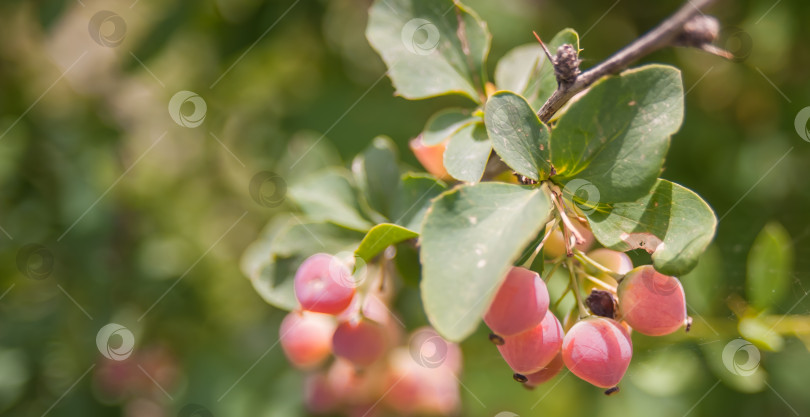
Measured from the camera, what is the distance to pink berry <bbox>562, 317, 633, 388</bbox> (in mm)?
619

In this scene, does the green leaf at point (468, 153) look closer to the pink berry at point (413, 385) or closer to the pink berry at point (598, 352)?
the pink berry at point (598, 352)

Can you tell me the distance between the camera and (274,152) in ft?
5.50

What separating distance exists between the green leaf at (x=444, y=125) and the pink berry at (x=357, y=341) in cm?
32

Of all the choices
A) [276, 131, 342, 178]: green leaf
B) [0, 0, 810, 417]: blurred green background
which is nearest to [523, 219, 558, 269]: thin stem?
[276, 131, 342, 178]: green leaf

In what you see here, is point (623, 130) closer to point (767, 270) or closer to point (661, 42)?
point (661, 42)

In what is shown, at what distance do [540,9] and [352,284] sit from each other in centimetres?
144

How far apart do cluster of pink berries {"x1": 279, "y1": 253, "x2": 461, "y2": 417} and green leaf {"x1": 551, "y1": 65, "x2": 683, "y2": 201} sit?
1.17 feet

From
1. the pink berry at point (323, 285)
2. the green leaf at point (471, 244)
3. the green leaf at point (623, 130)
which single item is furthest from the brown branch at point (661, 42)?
the pink berry at point (323, 285)

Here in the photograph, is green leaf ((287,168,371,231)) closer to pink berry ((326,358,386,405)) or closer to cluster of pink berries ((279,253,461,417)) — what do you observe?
cluster of pink berries ((279,253,461,417))

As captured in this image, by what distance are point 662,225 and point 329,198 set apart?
51cm

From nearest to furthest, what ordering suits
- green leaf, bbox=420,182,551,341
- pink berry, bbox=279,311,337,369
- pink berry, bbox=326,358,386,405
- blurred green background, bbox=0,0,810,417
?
green leaf, bbox=420,182,551,341 < pink berry, bbox=279,311,337,369 < pink berry, bbox=326,358,386,405 < blurred green background, bbox=0,0,810,417

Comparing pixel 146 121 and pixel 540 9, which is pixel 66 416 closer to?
pixel 146 121

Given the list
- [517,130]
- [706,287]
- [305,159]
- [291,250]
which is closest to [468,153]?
[517,130]

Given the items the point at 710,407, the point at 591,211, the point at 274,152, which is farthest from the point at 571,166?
the point at 274,152
